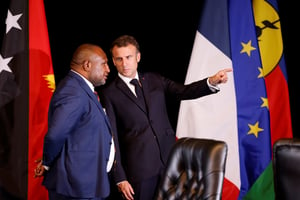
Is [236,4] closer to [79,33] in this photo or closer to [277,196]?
[79,33]

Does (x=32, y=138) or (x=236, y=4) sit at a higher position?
(x=236, y=4)

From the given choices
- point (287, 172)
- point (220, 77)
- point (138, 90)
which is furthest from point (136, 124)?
point (287, 172)

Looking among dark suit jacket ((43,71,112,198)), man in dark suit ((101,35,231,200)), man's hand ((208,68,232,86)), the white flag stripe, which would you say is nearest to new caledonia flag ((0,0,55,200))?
man in dark suit ((101,35,231,200))

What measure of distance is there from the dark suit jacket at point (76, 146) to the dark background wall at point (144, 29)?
128cm

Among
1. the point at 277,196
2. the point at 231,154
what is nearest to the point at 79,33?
the point at 231,154

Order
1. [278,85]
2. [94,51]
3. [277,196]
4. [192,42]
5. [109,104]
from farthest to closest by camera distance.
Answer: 1. [192,42]
2. [278,85]
3. [109,104]
4. [94,51]
5. [277,196]

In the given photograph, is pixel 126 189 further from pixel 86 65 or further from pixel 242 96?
pixel 242 96

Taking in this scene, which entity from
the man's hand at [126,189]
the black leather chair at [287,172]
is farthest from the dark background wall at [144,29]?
the black leather chair at [287,172]

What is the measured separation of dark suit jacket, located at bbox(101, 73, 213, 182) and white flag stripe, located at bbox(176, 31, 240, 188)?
624 millimetres

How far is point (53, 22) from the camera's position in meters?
3.74

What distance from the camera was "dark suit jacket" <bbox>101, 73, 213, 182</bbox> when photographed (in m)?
2.74

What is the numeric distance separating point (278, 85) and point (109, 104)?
62.0 inches

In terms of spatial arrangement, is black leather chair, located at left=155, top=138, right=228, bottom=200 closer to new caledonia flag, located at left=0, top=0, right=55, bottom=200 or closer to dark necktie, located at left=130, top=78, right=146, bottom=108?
dark necktie, located at left=130, top=78, right=146, bottom=108

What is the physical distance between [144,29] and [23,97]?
1248mm
